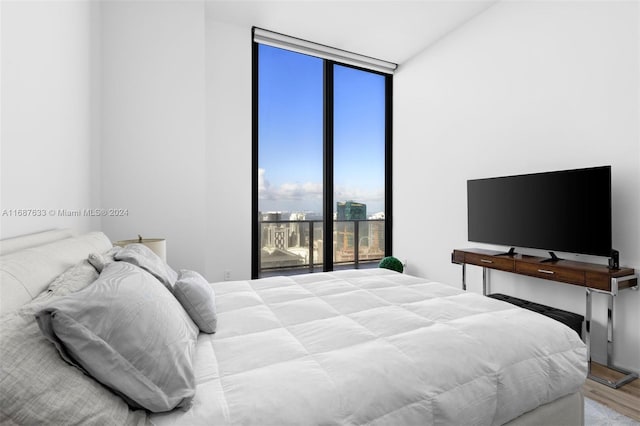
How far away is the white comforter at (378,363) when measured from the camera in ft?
3.08

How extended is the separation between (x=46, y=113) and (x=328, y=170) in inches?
125

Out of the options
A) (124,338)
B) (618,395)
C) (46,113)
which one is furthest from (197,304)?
(618,395)

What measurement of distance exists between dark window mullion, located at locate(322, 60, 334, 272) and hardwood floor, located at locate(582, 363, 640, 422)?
2949 mm

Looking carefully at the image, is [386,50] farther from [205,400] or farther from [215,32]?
[205,400]

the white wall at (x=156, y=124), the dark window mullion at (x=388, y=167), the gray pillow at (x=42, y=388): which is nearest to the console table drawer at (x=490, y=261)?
the dark window mullion at (x=388, y=167)

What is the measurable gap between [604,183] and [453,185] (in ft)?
5.17

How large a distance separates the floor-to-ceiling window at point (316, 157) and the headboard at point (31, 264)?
8.57 feet

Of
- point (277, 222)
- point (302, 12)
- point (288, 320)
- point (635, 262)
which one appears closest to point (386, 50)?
point (302, 12)

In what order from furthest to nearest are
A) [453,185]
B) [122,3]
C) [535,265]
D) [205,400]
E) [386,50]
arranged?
1. [386,50]
2. [453,185]
3. [122,3]
4. [535,265]
5. [205,400]

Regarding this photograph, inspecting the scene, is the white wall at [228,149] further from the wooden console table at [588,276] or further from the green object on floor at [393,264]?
the wooden console table at [588,276]

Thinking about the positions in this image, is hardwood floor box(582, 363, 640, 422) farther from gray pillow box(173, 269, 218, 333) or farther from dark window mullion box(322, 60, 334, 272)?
dark window mullion box(322, 60, 334, 272)

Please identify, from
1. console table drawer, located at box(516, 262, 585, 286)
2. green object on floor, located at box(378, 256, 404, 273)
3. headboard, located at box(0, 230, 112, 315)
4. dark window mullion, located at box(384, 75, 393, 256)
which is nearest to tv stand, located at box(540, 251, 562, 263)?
console table drawer, located at box(516, 262, 585, 286)

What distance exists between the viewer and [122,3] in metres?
3.06

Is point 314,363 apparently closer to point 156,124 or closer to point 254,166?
point 156,124
